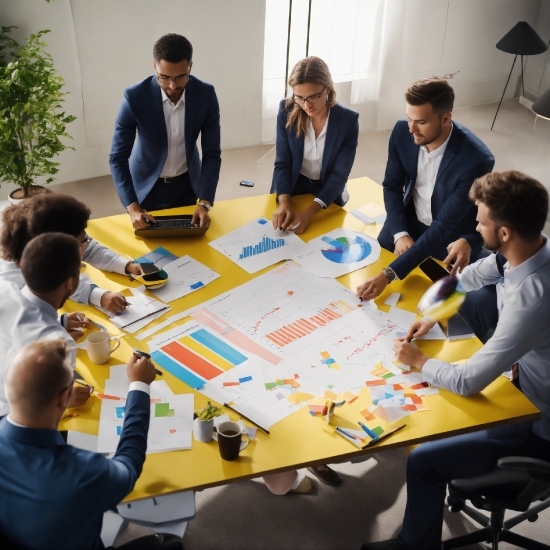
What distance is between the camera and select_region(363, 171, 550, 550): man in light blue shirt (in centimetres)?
226

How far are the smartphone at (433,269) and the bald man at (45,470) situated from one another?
1640 millimetres

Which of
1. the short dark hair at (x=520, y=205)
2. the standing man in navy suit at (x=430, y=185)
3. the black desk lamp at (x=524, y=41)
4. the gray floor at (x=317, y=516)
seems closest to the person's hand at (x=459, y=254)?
the standing man in navy suit at (x=430, y=185)

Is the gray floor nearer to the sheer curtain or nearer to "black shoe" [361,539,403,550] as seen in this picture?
"black shoe" [361,539,403,550]

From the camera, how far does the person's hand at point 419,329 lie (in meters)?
2.53

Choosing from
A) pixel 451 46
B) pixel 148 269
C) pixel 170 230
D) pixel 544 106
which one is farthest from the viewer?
pixel 451 46

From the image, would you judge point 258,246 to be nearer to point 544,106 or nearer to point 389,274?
point 389,274

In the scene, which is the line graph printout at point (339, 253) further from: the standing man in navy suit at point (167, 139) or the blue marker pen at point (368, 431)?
the blue marker pen at point (368, 431)

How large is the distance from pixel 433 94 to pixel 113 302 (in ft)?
5.56

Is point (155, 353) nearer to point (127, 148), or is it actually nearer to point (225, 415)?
point (225, 415)

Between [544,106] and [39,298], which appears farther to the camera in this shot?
[544,106]

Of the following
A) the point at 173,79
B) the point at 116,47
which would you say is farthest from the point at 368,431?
the point at 116,47

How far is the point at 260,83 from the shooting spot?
5723mm

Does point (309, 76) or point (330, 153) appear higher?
point (309, 76)

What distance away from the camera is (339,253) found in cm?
307
